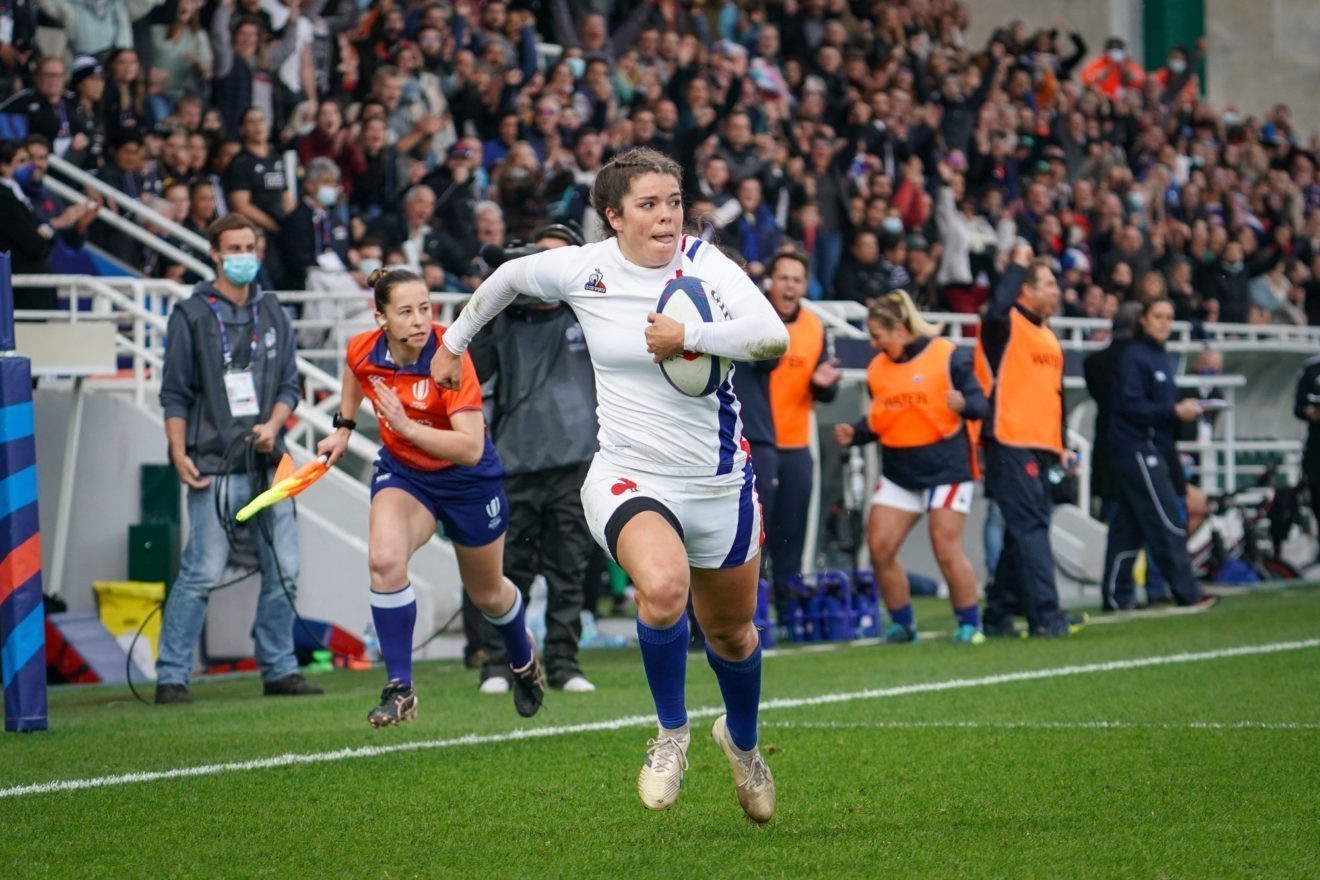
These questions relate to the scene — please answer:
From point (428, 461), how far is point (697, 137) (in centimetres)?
1165

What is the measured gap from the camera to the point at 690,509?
6.16 meters

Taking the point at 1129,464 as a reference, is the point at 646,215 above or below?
above

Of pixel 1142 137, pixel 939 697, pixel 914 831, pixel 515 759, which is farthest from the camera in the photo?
pixel 1142 137

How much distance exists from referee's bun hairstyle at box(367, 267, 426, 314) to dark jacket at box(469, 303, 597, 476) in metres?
1.86

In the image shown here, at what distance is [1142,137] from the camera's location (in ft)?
91.2

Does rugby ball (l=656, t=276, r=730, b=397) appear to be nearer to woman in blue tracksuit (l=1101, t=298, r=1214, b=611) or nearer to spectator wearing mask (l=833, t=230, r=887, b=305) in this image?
woman in blue tracksuit (l=1101, t=298, r=1214, b=611)

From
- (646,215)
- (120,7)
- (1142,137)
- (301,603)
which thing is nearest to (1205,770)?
(646,215)

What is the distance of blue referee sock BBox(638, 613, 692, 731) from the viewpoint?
6160 mm

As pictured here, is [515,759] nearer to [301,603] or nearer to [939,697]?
[939,697]

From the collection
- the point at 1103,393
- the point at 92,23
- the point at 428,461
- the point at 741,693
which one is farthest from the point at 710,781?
the point at 92,23

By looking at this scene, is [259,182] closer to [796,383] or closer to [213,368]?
[796,383]

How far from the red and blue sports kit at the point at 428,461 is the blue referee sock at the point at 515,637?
347 mm

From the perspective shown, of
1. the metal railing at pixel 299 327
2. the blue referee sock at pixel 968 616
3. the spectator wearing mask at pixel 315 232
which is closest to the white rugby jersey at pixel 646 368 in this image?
the metal railing at pixel 299 327

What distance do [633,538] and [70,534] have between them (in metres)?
7.61
